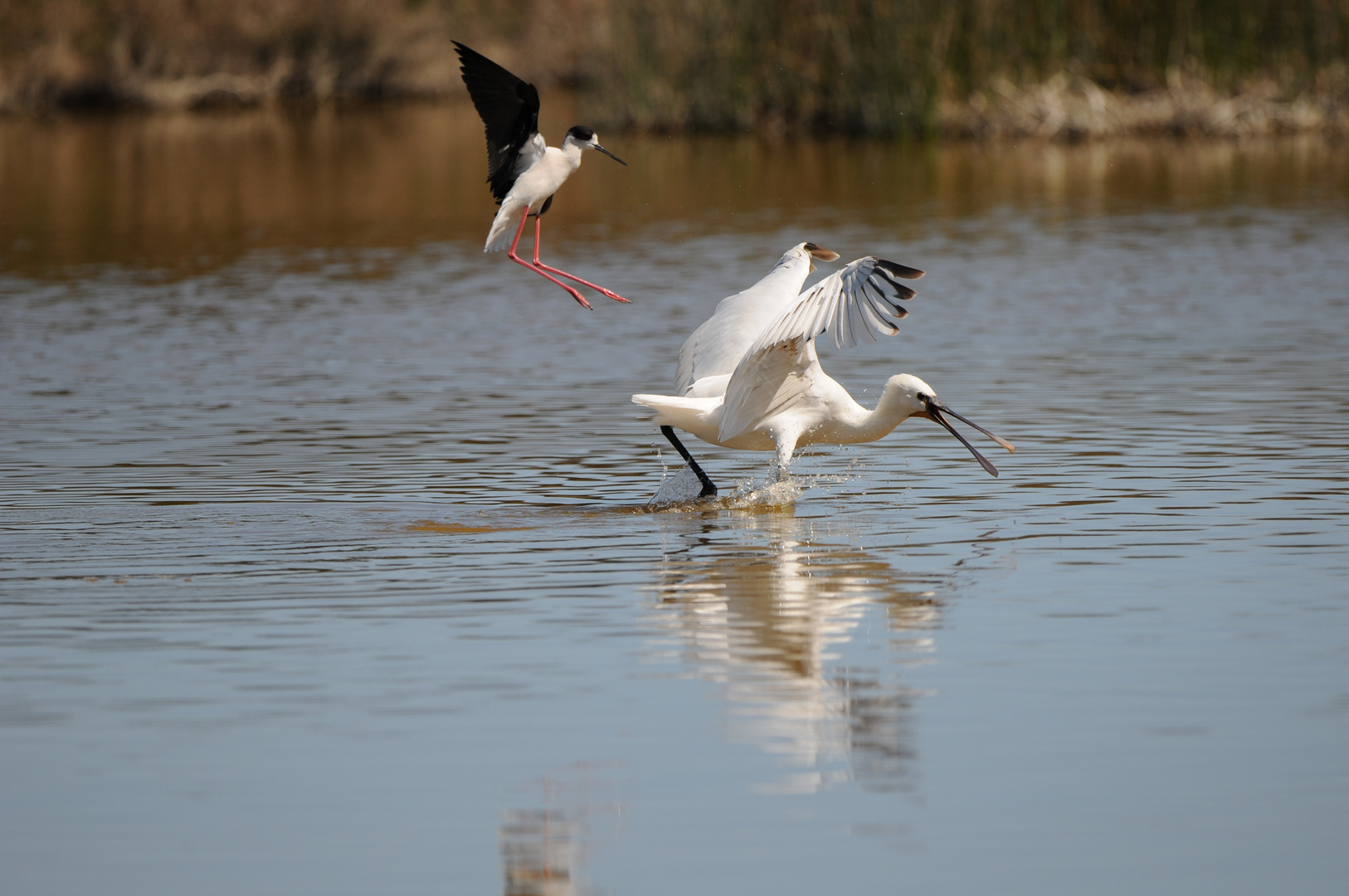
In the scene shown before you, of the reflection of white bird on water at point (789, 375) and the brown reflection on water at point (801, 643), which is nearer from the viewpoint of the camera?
the brown reflection on water at point (801, 643)

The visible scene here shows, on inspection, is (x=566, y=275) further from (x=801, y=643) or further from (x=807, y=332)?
(x=801, y=643)

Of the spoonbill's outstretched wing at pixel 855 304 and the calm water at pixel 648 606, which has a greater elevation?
the spoonbill's outstretched wing at pixel 855 304

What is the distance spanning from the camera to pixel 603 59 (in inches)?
1356

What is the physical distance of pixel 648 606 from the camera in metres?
7.21

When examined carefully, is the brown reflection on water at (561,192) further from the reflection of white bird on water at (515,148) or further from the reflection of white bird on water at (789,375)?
the reflection of white bird on water at (789,375)

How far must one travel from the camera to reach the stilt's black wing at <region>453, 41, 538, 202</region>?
10383 millimetres

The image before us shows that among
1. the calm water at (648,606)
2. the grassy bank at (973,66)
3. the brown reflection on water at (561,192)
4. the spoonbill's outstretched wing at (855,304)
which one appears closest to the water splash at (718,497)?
the calm water at (648,606)

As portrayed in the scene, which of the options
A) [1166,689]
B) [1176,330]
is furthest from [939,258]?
[1166,689]

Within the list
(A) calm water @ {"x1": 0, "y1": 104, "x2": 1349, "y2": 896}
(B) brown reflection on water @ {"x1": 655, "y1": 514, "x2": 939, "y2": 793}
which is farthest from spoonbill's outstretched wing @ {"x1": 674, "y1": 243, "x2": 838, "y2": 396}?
(B) brown reflection on water @ {"x1": 655, "y1": 514, "x2": 939, "y2": 793}

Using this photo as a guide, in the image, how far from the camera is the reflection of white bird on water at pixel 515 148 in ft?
34.4

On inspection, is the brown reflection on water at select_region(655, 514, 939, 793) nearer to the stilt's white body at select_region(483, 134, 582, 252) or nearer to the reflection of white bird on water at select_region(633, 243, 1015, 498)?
the reflection of white bird on water at select_region(633, 243, 1015, 498)

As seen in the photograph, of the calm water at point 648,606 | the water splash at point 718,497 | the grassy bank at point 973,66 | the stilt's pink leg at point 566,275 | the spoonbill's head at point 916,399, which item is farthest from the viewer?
the grassy bank at point 973,66

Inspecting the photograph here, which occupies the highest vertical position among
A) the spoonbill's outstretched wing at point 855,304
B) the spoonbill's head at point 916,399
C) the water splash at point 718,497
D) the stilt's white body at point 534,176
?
the stilt's white body at point 534,176

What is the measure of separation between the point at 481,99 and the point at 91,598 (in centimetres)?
422
